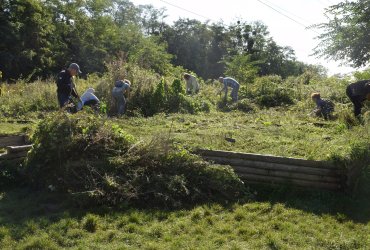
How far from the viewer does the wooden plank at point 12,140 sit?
24.5 ft

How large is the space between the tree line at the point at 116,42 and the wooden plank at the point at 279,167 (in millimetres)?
9746

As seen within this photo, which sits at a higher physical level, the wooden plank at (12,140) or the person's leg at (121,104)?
the person's leg at (121,104)

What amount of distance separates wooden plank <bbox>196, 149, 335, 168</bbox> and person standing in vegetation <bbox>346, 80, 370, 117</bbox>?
435 cm

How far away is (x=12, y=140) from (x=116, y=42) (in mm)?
41545

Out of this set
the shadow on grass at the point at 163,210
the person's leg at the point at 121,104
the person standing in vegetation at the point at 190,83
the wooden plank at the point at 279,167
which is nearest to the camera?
the shadow on grass at the point at 163,210

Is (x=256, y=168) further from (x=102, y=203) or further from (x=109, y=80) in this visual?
(x=109, y=80)

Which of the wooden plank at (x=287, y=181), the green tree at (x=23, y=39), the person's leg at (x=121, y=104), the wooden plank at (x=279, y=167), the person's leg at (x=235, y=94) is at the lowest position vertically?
the wooden plank at (x=287, y=181)

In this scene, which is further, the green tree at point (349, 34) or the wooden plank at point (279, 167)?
the green tree at point (349, 34)

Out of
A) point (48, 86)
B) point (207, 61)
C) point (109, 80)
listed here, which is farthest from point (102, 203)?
point (207, 61)

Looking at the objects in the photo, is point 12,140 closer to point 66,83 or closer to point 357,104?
point 66,83

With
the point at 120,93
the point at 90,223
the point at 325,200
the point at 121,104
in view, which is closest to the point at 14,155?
the point at 90,223

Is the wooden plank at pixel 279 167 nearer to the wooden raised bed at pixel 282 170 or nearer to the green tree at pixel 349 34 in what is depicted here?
the wooden raised bed at pixel 282 170

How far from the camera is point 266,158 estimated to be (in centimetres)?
644

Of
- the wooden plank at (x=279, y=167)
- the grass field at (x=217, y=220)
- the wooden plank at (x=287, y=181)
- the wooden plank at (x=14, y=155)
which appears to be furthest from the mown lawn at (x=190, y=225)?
the wooden plank at (x=14, y=155)
